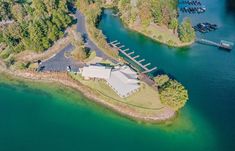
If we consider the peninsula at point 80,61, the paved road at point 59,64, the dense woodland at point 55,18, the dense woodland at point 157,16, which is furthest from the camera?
the dense woodland at point 157,16

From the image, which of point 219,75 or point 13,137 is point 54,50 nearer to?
point 13,137

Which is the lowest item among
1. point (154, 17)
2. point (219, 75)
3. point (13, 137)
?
point (13, 137)

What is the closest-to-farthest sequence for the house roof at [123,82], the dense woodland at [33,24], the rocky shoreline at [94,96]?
1. the rocky shoreline at [94,96]
2. the house roof at [123,82]
3. the dense woodland at [33,24]

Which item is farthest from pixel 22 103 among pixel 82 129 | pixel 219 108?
pixel 219 108

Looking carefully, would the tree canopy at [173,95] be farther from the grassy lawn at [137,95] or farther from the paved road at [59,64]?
the paved road at [59,64]

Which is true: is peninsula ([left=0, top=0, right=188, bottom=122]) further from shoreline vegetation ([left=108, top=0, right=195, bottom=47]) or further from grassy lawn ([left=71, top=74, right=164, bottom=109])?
shoreline vegetation ([left=108, top=0, right=195, bottom=47])

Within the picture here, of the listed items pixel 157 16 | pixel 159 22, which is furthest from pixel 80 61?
pixel 157 16

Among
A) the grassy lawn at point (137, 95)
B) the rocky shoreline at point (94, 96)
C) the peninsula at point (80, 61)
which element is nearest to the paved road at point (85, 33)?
the peninsula at point (80, 61)
